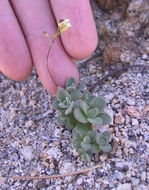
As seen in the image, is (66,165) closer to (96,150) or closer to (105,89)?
(96,150)

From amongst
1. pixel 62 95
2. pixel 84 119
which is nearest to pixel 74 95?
pixel 62 95

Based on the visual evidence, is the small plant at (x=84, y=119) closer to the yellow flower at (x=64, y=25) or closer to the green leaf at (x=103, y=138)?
the green leaf at (x=103, y=138)

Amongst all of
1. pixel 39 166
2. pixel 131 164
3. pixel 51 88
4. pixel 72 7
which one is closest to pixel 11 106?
pixel 51 88

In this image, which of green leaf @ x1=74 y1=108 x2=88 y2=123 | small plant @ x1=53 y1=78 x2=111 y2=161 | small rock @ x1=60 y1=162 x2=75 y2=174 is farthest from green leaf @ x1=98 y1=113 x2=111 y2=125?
small rock @ x1=60 y1=162 x2=75 y2=174

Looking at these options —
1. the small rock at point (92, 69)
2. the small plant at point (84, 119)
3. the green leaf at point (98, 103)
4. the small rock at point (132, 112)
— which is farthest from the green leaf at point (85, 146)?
the small rock at point (92, 69)

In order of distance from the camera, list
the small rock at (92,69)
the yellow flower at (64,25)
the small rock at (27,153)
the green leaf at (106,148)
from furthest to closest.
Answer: the small rock at (92,69)
the small rock at (27,153)
the green leaf at (106,148)
the yellow flower at (64,25)

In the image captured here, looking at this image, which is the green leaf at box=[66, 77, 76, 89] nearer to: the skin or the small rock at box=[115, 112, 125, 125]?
the skin

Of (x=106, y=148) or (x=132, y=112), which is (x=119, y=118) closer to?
(x=132, y=112)
